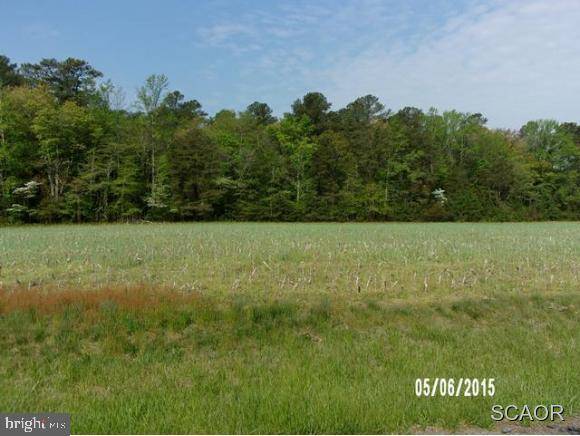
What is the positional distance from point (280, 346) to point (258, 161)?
48778mm

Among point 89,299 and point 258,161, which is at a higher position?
point 258,161

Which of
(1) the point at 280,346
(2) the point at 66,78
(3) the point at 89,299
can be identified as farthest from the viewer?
(2) the point at 66,78

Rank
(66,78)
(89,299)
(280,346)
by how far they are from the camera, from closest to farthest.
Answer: (280,346) → (89,299) → (66,78)

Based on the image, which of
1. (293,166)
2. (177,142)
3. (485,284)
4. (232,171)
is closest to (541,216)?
(293,166)

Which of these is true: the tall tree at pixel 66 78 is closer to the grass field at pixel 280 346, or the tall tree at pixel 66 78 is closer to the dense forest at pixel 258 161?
the dense forest at pixel 258 161

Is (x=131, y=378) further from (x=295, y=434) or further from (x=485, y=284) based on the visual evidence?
(x=485, y=284)

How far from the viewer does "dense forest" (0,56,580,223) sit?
1690 inches

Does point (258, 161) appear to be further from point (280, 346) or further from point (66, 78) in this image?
point (280, 346)

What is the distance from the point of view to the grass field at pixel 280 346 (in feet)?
12.5

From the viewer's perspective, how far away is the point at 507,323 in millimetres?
6867

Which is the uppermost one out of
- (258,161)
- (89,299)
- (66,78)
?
(66,78)

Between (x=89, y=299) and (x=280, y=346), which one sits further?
(x=89, y=299)

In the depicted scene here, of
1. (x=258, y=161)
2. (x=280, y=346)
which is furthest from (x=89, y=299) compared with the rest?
(x=258, y=161)

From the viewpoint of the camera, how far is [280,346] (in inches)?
225
